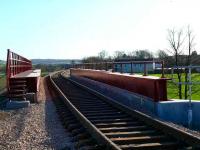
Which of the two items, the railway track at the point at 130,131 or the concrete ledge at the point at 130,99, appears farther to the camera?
the concrete ledge at the point at 130,99

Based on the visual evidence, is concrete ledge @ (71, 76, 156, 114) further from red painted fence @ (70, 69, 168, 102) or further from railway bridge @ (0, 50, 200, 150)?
red painted fence @ (70, 69, 168, 102)

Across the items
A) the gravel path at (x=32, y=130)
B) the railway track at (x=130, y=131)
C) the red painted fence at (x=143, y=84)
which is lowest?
the gravel path at (x=32, y=130)

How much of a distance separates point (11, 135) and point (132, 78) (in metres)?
Result: 7.03

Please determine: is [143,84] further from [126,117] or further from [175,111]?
[126,117]

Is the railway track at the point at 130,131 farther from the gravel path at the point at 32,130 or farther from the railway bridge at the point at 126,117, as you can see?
the gravel path at the point at 32,130

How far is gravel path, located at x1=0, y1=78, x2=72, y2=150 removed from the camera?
30.6ft

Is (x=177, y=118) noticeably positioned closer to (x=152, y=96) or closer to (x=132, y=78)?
(x=152, y=96)

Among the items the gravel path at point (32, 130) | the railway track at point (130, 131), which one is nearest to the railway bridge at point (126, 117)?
the railway track at point (130, 131)

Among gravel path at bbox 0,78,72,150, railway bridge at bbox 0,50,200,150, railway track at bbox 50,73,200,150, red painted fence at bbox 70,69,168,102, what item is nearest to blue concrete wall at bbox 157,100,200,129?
railway bridge at bbox 0,50,200,150

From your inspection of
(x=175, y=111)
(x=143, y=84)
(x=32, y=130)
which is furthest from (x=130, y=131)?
(x=143, y=84)

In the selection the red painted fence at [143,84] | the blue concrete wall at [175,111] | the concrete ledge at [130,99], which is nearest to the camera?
the blue concrete wall at [175,111]

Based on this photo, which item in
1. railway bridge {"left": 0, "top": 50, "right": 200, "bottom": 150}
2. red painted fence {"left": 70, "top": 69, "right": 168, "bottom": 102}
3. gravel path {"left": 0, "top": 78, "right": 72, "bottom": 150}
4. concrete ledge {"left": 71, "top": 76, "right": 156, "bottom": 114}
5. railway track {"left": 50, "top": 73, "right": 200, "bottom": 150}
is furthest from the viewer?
concrete ledge {"left": 71, "top": 76, "right": 156, "bottom": 114}

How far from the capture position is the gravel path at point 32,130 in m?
9.31

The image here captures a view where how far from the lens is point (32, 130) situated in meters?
11.2
